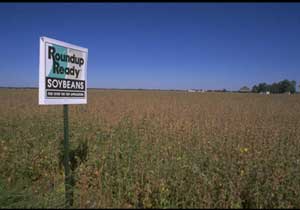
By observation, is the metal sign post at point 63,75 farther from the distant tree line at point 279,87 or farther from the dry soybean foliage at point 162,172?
the distant tree line at point 279,87

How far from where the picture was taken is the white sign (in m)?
3.01

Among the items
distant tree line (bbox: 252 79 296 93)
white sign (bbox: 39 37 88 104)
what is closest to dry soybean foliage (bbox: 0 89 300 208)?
white sign (bbox: 39 37 88 104)

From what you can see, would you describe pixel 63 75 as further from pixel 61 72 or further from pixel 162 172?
pixel 162 172

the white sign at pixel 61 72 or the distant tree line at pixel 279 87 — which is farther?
the distant tree line at pixel 279 87

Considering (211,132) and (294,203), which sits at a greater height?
(211,132)

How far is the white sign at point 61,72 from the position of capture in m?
3.01

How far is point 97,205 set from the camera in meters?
3.02

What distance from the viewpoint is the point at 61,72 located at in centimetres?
329

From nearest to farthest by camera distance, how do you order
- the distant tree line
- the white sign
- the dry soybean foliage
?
the white sign
the dry soybean foliage
the distant tree line

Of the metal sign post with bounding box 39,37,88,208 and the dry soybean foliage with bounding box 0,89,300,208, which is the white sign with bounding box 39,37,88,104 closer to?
the metal sign post with bounding box 39,37,88,208

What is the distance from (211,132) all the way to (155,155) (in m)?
2.21

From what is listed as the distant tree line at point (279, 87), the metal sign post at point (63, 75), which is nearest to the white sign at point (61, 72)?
the metal sign post at point (63, 75)

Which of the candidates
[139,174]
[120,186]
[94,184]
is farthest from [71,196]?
[139,174]

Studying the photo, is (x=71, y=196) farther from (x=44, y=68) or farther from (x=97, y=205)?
(x=44, y=68)
